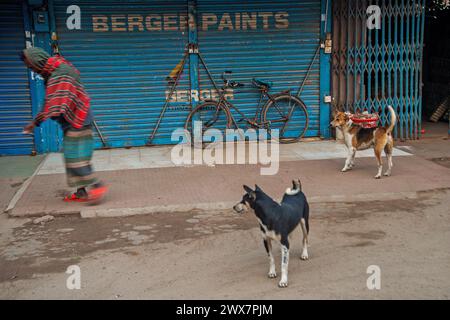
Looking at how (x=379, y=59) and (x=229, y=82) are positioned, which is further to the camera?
(x=379, y=59)

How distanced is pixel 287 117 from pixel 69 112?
511cm

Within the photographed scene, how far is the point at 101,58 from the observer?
10.7 meters

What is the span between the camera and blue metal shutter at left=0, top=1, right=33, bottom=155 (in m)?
10.4

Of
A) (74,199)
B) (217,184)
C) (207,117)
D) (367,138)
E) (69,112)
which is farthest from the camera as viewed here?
(207,117)

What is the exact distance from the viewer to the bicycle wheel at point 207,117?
36.3ft

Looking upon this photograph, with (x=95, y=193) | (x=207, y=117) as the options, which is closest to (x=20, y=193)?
(x=95, y=193)

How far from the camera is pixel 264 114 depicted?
11.2 m

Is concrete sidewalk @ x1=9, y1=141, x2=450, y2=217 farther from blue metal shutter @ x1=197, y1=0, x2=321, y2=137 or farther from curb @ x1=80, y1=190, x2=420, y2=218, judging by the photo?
blue metal shutter @ x1=197, y1=0, x2=321, y2=137

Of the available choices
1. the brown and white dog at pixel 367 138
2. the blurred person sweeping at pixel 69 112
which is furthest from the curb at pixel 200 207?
the brown and white dog at pixel 367 138

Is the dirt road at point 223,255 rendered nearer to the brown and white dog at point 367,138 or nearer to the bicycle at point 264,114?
the brown and white dog at point 367,138

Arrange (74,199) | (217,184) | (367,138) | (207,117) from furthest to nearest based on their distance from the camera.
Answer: (207,117)
(367,138)
(217,184)
(74,199)

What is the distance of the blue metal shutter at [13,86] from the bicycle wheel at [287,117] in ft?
14.7

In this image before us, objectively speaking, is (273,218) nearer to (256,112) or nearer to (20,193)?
(20,193)

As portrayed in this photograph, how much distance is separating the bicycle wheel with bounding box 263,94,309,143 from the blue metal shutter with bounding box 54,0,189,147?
1.64m
